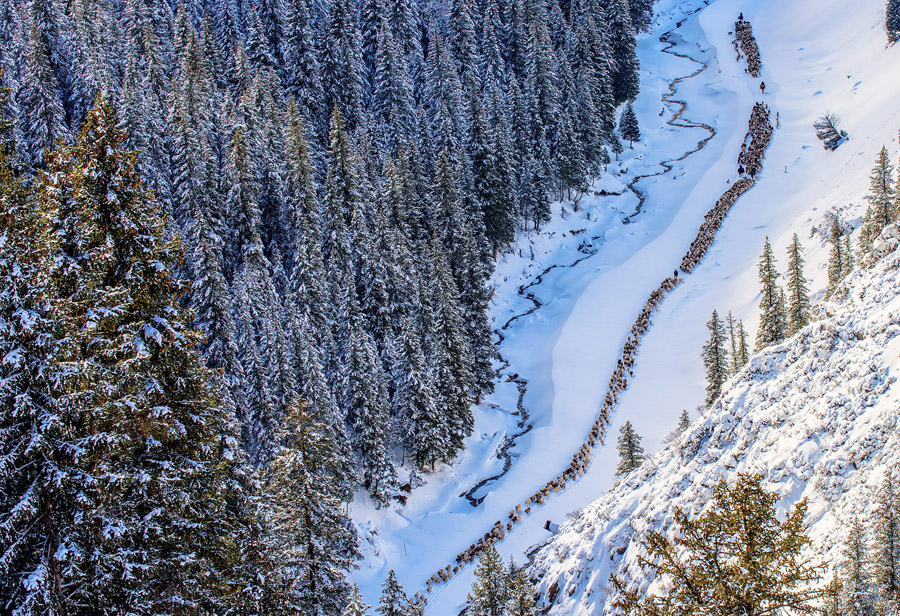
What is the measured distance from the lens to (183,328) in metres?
11.5

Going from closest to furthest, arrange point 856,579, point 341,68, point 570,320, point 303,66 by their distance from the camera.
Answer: point 856,579 < point 570,320 < point 303,66 < point 341,68

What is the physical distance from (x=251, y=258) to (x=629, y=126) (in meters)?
53.3

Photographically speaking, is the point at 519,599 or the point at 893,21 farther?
the point at 893,21

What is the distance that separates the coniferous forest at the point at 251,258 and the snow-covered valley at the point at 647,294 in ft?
11.8

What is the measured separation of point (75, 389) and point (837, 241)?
43.0m

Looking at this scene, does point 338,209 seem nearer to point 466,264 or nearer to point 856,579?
point 466,264

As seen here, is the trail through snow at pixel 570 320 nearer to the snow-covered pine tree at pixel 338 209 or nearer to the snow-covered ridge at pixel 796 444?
the snow-covered ridge at pixel 796 444

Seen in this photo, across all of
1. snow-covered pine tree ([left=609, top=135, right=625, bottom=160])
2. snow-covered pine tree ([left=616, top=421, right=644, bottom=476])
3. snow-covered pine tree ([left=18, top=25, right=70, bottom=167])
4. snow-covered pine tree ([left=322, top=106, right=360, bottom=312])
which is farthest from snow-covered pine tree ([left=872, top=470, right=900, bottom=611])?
snow-covered pine tree ([left=609, top=135, right=625, bottom=160])

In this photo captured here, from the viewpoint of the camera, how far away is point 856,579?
12.3 m

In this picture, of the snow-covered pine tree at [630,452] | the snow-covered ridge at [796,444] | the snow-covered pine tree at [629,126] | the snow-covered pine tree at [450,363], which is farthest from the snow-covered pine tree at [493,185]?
the snow-covered ridge at [796,444]

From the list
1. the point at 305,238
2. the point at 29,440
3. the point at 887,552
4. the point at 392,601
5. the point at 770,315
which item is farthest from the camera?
the point at 305,238

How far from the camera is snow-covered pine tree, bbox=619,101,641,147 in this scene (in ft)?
261

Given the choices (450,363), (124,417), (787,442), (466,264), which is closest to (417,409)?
(450,363)

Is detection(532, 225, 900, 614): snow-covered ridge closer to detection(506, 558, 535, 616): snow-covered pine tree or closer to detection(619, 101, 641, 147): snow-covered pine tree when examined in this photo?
detection(506, 558, 535, 616): snow-covered pine tree
